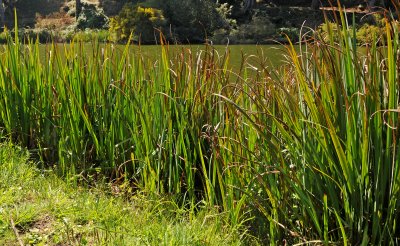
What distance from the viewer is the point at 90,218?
2.54 meters

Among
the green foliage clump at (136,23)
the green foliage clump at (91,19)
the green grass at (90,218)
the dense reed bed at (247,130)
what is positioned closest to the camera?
the dense reed bed at (247,130)

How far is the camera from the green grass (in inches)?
89.3

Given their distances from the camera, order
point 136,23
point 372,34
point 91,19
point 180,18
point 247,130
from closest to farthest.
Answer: point 372,34, point 247,130, point 136,23, point 180,18, point 91,19

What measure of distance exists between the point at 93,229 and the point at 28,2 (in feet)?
140

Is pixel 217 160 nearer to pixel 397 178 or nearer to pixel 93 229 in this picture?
pixel 93 229

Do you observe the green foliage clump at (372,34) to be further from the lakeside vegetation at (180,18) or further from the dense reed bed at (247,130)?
the lakeside vegetation at (180,18)

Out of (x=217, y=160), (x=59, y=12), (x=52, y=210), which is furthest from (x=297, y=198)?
(x=59, y=12)

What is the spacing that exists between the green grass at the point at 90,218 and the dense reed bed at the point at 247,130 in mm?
131

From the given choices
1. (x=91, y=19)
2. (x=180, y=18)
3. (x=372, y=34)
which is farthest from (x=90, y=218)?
(x=91, y=19)

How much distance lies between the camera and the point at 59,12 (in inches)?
1641

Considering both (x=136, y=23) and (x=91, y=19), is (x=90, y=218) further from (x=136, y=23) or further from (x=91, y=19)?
(x=91, y=19)

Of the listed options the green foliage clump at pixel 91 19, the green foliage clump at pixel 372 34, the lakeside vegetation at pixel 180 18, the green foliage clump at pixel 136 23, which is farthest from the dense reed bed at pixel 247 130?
the green foliage clump at pixel 91 19

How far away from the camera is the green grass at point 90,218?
2268 mm

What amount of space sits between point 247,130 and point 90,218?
85cm
